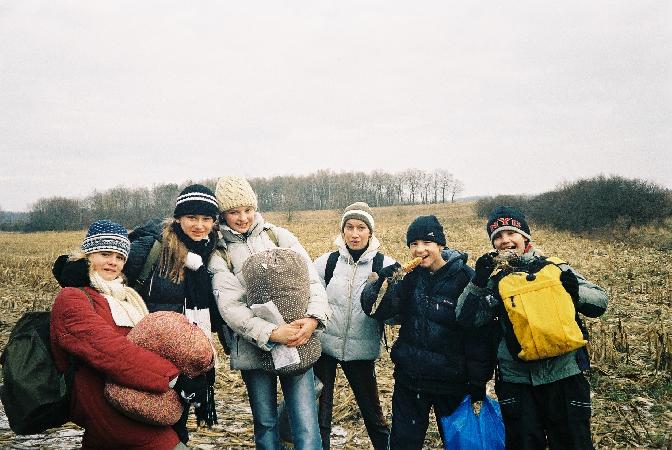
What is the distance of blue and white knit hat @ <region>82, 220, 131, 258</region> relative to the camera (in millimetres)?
2727

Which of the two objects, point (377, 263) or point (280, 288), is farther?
point (377, 263)

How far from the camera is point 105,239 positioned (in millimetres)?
2736

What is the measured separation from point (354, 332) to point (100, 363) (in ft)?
6.42

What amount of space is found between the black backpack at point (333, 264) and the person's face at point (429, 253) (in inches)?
17.7

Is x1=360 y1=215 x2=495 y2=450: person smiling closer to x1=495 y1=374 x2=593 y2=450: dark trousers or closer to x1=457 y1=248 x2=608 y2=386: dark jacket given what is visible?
x1=457 y1=248 x2=608 y2=386: dark jacket

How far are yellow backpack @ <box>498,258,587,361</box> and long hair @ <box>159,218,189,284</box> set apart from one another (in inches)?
87.1

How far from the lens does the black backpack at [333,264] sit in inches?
149

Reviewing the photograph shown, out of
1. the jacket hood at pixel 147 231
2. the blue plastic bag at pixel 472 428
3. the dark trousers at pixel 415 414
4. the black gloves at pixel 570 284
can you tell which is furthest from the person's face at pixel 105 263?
the black gloves at pixel 570 284

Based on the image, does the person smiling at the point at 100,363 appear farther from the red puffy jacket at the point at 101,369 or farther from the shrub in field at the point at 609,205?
the shrub in field at the point at 609,205

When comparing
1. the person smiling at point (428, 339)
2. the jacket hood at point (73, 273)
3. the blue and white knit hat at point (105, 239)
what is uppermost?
the blue and white knit hat at point (105, 239)

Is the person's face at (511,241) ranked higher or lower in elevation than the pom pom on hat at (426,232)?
lower

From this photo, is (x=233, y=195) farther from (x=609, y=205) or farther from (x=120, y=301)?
(x=609, y=205)

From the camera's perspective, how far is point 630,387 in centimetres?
555

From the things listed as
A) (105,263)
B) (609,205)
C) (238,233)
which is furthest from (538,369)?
(609,205)
